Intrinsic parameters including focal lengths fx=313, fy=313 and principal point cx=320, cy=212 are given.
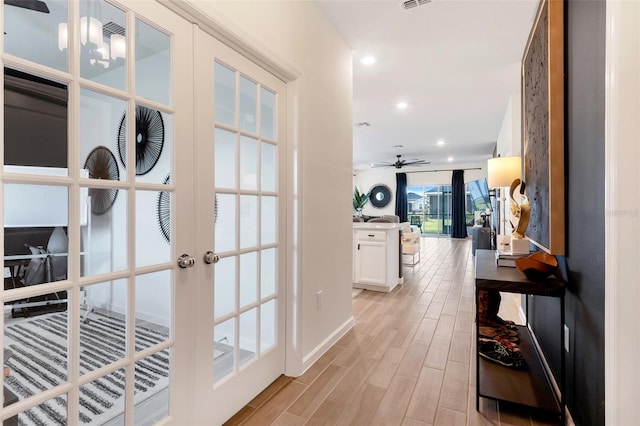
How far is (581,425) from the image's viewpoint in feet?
4.77

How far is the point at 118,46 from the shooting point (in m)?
1.23

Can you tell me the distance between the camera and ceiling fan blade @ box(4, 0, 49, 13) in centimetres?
95

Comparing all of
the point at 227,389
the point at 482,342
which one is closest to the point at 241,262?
the point at 227,389

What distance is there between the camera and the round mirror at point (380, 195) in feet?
41.1

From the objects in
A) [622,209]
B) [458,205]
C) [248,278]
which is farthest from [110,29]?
[458,205]

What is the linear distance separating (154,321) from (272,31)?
1744 mm

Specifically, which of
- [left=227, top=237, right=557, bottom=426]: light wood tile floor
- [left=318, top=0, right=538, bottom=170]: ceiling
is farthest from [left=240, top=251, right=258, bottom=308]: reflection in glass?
[left=318, top=0, right=538, bottom=170]: ceiling

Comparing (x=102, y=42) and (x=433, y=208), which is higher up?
(x=102, y=42)

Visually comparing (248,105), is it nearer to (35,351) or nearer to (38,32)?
(38,32)

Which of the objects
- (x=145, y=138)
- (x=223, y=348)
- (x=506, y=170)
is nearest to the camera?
(x=145, y=138)

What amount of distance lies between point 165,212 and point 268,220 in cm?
72

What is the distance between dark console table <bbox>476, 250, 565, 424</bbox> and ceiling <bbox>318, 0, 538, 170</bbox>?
80.7 inches

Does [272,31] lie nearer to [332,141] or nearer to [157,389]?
[332,141]

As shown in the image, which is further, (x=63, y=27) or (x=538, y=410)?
(x=538, y=410)
